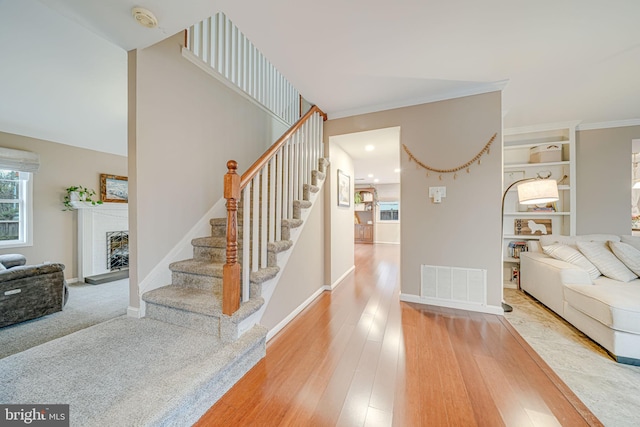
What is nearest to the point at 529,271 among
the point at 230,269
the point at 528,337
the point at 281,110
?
the point at 528,337

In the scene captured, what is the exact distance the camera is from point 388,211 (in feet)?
27.4

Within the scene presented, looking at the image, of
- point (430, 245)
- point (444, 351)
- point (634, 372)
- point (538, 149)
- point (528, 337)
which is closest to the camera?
point (634, 372)

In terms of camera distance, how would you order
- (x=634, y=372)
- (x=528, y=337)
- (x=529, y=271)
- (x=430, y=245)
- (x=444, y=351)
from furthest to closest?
(x=529, y=271)
(x=430, y=245)
(x=528, y=337)
(x=444, y=351)
(x=634, y=372)

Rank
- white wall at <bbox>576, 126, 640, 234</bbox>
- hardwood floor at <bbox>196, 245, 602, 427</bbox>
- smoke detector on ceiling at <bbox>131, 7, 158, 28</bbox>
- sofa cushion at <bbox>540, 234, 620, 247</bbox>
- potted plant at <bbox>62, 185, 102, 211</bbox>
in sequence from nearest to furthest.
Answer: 1. hardwood floor at <bbox>196, 245, 602, 427</bbox>
2. smoke detector on ceiling at <bbox>131, 7, 158, 28</bbox>
3. sofa cushion at <bbox>540, 234, 620, 247</bbox>
4. white wall at <bbox>576, 126, 640, 234</bbox>
5. potted plant at <bbox>62, 185, 102, 211</bbox>

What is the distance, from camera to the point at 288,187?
2314 mm

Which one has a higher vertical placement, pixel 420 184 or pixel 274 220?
pixel 420 184

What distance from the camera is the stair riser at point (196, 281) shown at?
1923mm

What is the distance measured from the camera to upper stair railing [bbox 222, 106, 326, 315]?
5.04 ft

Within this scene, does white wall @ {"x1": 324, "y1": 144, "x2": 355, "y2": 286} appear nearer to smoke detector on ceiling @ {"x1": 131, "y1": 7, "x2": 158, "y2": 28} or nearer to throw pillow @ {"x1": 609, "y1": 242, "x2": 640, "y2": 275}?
smoke detector on ceiling @ {"x1": 131, "y1": 7, "x2": 158, "y2": 28}

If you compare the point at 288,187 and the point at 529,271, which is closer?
the point at 288,187

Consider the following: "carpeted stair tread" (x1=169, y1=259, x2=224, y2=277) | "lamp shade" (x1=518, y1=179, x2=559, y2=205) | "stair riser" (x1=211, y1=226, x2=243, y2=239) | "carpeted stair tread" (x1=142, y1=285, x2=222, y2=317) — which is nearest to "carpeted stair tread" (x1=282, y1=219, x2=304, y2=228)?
"stair riser" (x1=211, y1=226, x2=243, y2=239)

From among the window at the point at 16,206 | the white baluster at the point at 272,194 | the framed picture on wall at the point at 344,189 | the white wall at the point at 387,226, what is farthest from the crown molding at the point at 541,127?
the window at the point at 16,206

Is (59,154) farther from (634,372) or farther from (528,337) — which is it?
(634,372)

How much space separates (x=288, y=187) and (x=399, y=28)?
159 centimetres
